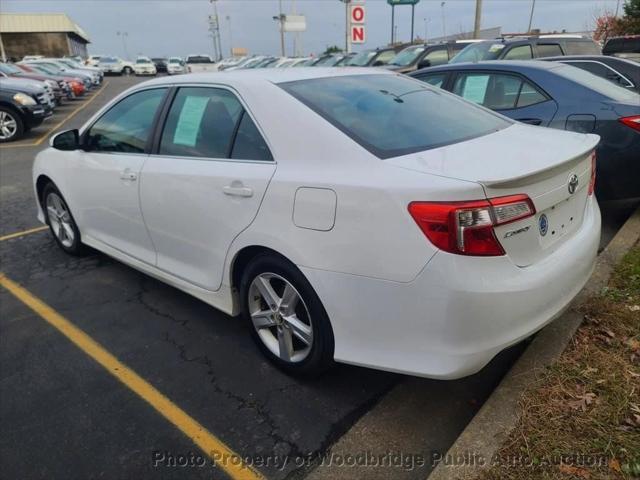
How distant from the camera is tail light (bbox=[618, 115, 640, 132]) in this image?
14.4 ft

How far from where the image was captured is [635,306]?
3.13 meters

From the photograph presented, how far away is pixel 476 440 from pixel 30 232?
5.34 metres

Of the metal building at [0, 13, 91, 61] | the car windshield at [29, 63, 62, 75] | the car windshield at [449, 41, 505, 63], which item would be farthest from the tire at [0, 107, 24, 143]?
the metal building at [0, 13, 91, 61]

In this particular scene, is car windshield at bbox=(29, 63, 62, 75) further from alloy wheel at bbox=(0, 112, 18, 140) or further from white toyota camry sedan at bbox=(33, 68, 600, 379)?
white toyota camry sedan at bbox=(33, 68, 600, 379)

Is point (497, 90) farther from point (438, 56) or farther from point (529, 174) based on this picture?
point (438, 56)

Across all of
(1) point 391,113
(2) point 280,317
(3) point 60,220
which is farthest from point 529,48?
(2) point 280,317

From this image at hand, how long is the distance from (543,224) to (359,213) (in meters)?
0.85

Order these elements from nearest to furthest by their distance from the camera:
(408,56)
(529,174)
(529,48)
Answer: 1. (529,174)
2. (529,48)
3. (408,56)

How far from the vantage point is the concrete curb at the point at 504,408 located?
211cm

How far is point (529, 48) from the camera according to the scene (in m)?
9.58

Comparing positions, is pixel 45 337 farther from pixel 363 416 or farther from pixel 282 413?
pixel 363 416

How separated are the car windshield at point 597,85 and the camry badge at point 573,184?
2.68 metres

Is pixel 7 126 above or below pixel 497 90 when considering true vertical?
below

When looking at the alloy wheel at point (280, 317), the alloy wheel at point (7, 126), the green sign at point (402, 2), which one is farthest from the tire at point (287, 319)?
the green sign at point (402, 2)
